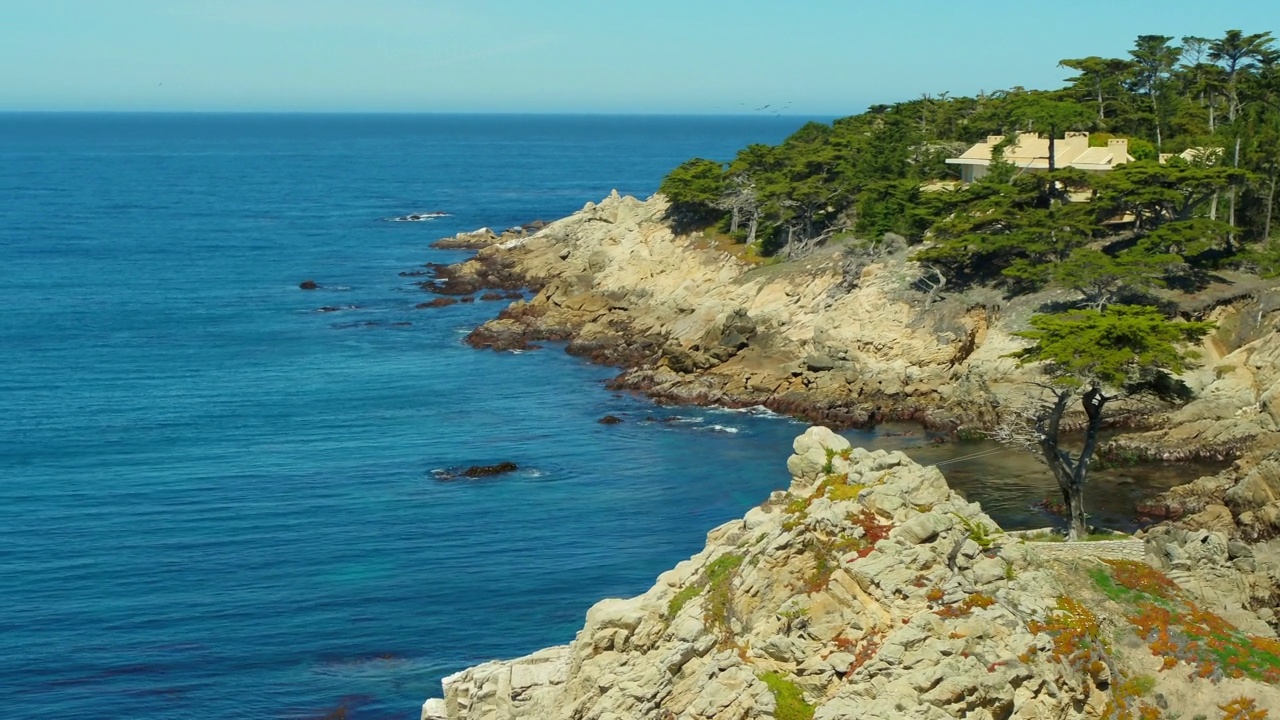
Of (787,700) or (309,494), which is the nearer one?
(787,700)

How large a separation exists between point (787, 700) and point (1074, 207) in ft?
152

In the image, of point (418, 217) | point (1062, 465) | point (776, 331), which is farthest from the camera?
point (418, 217)

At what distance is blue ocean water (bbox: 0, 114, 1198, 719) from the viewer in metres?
37.5

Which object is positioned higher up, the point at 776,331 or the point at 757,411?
the point at 776,331

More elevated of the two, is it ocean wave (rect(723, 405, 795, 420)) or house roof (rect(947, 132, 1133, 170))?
house roof (rect(947, 132, 1133, 170))

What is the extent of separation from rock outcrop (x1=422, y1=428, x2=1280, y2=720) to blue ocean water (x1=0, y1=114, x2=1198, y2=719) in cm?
1050

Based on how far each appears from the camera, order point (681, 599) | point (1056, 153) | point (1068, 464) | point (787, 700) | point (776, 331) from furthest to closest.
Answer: point (1056, 153) < point (776, 331) < point (1068, 464) < point (681, 599) < point (787, 700)

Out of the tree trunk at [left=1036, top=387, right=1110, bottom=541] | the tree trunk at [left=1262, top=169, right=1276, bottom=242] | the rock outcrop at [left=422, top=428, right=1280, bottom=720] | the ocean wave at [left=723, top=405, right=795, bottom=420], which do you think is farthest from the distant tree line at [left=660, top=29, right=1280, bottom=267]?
the rock outcrop at [left=422, top=428, right=1280, bottom=720]

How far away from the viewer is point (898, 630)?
2403 cm

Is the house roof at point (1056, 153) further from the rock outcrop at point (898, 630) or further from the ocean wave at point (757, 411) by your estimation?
the rock outcrop at point (898, 630)

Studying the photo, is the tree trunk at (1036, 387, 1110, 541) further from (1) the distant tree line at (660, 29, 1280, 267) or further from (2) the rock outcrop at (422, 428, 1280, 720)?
(1) the distant tree line at (660, 29, 1280, 267)

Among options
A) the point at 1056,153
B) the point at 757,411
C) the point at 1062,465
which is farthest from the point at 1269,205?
the point at 1062,465

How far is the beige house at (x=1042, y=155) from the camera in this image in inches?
2808

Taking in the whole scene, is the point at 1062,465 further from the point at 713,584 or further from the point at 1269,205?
the point at 1269,205
